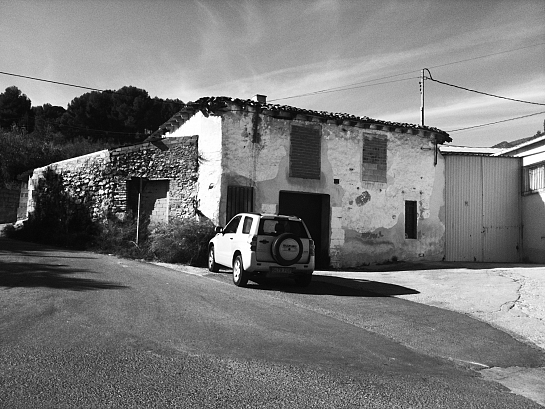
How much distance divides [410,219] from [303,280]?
8.99 meters

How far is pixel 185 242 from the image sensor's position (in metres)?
14.8

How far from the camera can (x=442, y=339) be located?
22.6 feet

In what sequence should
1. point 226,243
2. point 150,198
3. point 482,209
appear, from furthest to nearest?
point 482,209, point 150,198, point 226,243

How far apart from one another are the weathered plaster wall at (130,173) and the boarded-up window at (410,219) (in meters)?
8.36

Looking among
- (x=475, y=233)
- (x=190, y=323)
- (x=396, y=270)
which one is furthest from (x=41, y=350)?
(x=475, y=233)

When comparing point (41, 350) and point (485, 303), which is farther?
point (485, 303)

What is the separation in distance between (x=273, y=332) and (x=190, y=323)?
1163 mm

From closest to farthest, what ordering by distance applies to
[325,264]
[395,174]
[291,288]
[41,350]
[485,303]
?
[41,350], [485,303], [291,288], [325,264], [395,174]

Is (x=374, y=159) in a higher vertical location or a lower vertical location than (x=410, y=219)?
higher

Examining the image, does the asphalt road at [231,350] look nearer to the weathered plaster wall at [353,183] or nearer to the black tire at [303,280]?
the black tire at [303,280]

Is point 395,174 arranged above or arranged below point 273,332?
above

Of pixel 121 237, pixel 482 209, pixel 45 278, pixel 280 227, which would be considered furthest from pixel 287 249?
pixel 482 209

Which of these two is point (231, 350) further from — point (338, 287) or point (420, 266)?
point (420, 266)

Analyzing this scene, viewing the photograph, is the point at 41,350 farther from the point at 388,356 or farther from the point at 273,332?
the point at 388,356
